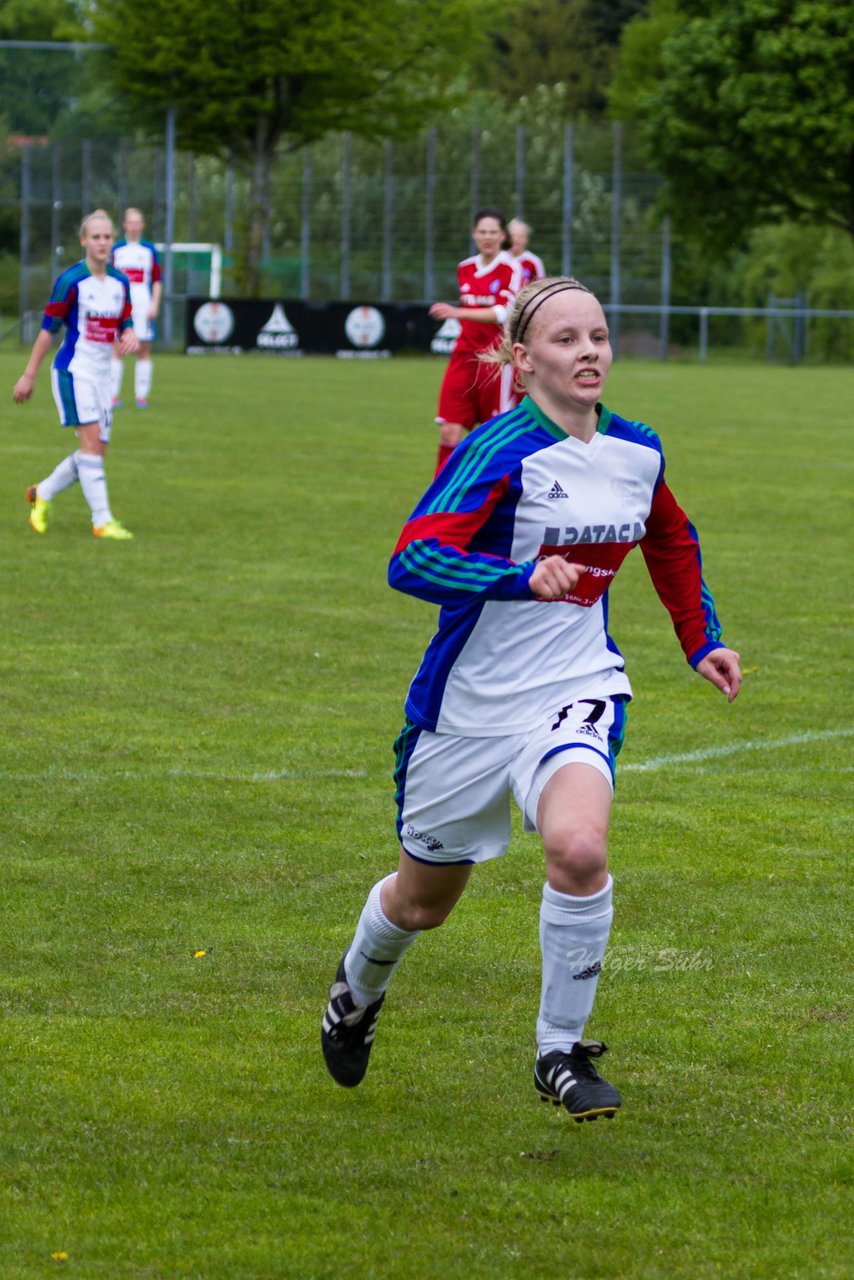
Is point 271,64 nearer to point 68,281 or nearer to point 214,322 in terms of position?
point 214,322

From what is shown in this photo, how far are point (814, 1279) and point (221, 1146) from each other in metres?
1.22

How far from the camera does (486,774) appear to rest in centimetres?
415

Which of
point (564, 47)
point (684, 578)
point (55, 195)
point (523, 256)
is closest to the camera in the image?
point (684, 578)

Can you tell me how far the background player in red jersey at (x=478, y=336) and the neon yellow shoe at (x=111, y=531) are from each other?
10.8 feet

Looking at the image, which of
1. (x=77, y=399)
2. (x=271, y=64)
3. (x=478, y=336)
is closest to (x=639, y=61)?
(x=271, y=64)

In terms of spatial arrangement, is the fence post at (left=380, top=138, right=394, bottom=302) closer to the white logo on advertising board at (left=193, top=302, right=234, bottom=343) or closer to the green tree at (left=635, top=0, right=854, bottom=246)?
the green tree at (left=635, top=0, right=854, bottom=246)

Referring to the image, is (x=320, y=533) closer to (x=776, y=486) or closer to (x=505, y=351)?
(x=776, y=486)

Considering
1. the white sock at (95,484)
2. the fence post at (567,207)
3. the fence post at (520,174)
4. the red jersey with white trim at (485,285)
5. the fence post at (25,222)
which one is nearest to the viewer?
the white sock at (95,484)

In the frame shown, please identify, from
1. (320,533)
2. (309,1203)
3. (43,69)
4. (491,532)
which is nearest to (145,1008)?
(309,1203)

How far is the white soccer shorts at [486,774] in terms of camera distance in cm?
405

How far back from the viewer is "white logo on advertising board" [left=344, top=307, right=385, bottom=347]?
146ft

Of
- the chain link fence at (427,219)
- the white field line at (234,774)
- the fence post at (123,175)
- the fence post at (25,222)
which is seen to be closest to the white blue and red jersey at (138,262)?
the white field line at (234,774)

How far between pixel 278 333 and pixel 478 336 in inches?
1101

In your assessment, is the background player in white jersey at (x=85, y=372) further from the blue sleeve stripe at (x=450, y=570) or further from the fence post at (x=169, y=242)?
the fence post at (x=169, y=242)
